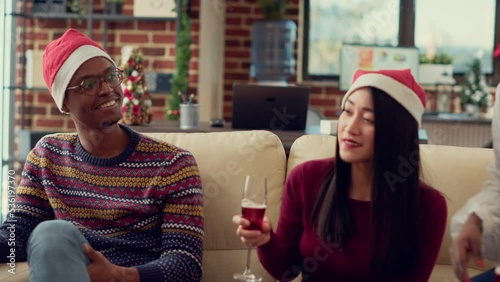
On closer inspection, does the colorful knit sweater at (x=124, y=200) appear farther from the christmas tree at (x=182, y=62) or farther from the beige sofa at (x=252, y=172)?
the christmas tree at (x=182, y=62)

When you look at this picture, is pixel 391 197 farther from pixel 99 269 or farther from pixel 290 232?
pixel 99 269

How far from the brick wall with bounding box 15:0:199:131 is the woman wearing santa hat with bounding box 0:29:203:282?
3176 mm

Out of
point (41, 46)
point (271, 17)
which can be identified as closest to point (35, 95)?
point (41, 46)

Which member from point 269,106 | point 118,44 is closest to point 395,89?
point 269,106

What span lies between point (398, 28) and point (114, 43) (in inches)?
93.1

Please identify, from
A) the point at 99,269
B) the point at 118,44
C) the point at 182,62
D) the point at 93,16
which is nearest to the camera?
the point at 99,269

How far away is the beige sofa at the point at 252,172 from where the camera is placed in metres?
2.29

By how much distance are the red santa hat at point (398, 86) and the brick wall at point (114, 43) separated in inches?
140

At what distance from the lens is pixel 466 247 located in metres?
1.77

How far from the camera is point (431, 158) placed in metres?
2.32

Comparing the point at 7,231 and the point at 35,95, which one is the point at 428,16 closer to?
the point at 35,95

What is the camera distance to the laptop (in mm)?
3484

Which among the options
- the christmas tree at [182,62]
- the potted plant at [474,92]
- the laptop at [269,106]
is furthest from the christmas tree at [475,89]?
the laptop at [269,106]

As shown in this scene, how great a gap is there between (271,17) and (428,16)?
1.34m
